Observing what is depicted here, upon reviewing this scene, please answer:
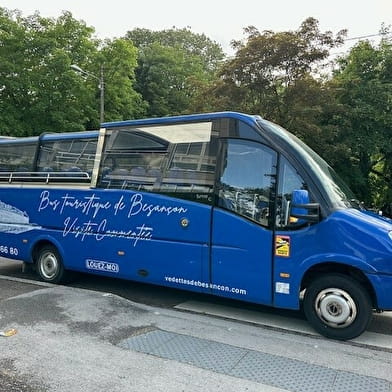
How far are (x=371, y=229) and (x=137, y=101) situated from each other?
28830 millimetres

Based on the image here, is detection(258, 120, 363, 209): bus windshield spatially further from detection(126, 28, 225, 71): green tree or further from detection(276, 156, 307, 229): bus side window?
detection(126, 28, 225, 71): green tree

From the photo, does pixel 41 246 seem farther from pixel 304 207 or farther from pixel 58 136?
pixel 304 207

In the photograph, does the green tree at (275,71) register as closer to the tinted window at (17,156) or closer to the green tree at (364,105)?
the green tree at (364,105)

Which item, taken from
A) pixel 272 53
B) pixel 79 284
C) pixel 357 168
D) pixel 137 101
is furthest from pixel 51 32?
pixel 79 284

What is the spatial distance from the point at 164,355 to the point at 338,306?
6.91 feet

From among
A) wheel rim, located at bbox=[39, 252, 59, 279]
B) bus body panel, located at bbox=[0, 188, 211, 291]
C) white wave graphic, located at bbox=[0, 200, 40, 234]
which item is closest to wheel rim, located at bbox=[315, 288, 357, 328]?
bus body panel, located at bbox=[0, 188, 211, 291]

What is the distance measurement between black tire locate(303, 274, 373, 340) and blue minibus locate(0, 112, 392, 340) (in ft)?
0.04

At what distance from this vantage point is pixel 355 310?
5027 mm

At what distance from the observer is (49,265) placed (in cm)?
782

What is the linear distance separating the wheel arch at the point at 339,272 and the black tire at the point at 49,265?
4.33m

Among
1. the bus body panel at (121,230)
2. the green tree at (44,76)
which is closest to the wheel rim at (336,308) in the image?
the bus body panel at (121,230)

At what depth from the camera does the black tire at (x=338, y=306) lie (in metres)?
4.99

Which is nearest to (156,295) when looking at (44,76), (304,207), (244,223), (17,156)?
(244,223)

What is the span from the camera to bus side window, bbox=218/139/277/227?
18.1 feet
